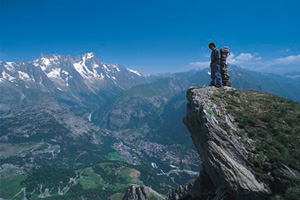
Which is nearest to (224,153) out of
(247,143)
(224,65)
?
(247,143)

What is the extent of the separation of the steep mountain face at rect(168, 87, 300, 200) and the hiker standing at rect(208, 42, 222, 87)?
2114mm

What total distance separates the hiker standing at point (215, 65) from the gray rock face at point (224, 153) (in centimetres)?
432

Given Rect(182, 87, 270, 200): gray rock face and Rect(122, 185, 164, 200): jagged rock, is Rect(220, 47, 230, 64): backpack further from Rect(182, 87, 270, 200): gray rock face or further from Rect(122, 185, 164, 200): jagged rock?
Rect(122, 185, 164, 200): jagged rock

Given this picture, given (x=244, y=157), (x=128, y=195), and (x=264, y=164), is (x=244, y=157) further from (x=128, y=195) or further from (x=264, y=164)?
(x=128, y=195)

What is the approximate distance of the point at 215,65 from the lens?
63.1ft

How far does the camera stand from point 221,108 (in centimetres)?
1536

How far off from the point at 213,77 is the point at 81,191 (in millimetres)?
210781

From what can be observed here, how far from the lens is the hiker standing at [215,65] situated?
19062 millimetres

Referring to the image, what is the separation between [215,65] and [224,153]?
11.0m

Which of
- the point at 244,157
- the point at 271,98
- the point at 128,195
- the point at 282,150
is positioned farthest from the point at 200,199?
the point at 128,195

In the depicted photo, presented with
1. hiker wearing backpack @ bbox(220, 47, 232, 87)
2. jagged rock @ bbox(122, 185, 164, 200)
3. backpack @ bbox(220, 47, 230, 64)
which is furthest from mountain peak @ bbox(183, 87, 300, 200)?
jagged rock @ bbox(122, 185, 164, 200)

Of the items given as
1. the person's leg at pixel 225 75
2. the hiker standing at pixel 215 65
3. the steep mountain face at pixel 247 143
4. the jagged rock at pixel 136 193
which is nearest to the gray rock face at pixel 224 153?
the steep mountain face at pixel 247 143

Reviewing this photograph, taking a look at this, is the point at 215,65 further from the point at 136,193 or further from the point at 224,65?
the point at 136,193

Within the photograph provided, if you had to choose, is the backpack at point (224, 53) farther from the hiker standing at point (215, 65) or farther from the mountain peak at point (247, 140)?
the mountain peak at point (247, 140)
